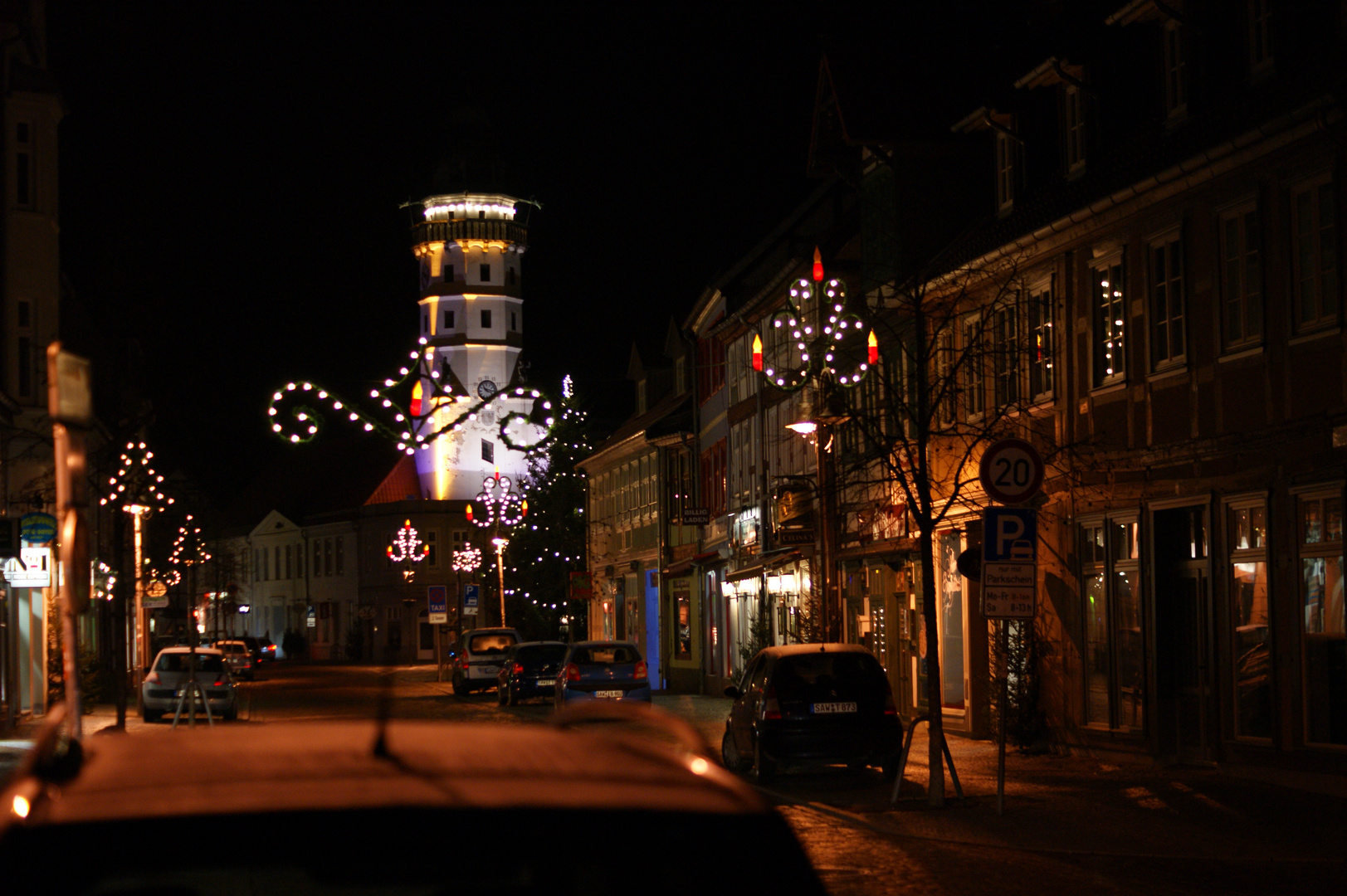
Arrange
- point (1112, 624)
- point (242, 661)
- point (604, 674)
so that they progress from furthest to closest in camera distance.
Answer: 1. point (242, 661)
2. point (604, 674)
3. point (1112, 624)

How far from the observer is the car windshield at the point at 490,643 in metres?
49.6

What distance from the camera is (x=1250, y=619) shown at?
19625 mm

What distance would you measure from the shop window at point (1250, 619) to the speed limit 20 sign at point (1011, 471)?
13.5 feet

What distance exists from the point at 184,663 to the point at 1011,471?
2634cm

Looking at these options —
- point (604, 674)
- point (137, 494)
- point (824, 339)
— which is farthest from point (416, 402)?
point (824, 339)

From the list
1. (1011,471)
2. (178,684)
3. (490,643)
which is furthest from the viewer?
(490,643)

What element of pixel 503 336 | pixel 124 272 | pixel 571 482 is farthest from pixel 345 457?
pixel 124 272

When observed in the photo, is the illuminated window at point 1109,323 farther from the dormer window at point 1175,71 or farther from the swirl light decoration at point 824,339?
the swirl light decoration at point 824,339

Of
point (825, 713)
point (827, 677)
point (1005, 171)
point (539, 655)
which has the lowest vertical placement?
point (539, 655)

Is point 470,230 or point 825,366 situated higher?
point 470,230

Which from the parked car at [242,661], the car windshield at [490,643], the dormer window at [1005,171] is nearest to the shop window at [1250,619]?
the dormer window at [1005,171]

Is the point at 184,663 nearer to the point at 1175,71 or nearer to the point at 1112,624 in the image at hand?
the point at 1112,624

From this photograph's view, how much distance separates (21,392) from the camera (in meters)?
38.7

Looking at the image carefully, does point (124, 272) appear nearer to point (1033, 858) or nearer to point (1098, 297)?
point (1098, 297)
